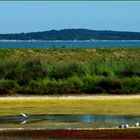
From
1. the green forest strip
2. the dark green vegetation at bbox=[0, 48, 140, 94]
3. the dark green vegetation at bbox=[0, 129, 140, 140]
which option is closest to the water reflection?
the green forest strip

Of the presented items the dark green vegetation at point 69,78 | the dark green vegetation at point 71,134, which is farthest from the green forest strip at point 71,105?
the dark green vegetation at point 71,134

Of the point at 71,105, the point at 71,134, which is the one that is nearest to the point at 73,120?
the point at 71,134

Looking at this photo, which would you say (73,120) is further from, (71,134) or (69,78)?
(69,78)

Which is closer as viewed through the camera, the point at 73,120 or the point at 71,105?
the point at 73,120

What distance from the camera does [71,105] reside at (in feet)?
98.8

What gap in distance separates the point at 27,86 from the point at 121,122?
15.3 m

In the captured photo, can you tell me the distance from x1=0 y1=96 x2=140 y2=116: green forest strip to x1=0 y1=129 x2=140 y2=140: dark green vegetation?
6121 mm

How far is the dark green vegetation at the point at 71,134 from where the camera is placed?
19.2 meters

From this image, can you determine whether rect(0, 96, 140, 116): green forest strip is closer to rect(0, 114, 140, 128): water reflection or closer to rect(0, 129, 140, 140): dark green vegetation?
rect(0, 114, 140, 128): water reflection

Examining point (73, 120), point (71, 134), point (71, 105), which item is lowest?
point (71, 105)

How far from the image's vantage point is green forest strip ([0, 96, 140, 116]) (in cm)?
2728

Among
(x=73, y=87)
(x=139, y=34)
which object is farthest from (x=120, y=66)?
(x=139, y=34)

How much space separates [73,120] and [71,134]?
13.8 feet

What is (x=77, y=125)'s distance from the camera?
2238 centimetres
